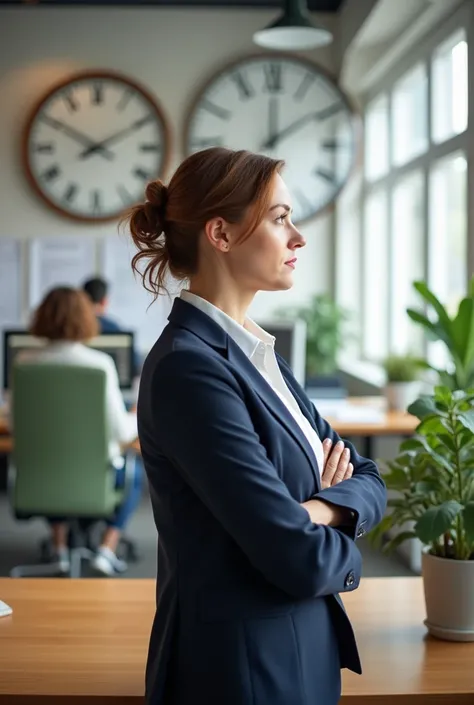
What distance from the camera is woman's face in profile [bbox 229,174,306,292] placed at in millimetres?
1481

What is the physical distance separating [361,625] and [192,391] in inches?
30.0

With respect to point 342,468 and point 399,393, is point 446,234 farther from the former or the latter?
point 342,468

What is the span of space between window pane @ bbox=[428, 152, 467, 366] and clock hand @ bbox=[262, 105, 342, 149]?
1.66 m

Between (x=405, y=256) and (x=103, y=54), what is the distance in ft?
8.15

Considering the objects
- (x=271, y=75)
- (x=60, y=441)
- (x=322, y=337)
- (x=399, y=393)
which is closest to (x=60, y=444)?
(x=60, y=441)

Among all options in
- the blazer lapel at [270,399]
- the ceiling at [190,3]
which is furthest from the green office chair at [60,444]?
the ceiling at [190,3]

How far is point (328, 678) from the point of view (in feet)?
4.66

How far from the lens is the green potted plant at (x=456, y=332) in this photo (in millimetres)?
2025

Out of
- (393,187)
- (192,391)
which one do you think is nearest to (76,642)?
(192,391)

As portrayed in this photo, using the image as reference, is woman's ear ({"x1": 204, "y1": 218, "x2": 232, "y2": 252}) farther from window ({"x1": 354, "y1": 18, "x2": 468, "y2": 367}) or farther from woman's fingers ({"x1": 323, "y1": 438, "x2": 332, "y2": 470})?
window ({"x1": 354, "y1": 18, "x2": 468, "y2": 367})

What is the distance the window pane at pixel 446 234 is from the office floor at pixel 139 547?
113 cm

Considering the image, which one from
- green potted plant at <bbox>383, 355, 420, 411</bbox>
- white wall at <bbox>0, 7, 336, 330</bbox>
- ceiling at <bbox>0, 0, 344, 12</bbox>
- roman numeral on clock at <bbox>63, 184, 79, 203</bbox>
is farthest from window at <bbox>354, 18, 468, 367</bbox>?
roman numeral on clock at <bbox>63, 184, 79, 203</bbox>

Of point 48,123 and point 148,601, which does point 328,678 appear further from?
point 48,123

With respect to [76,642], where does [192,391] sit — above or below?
above
